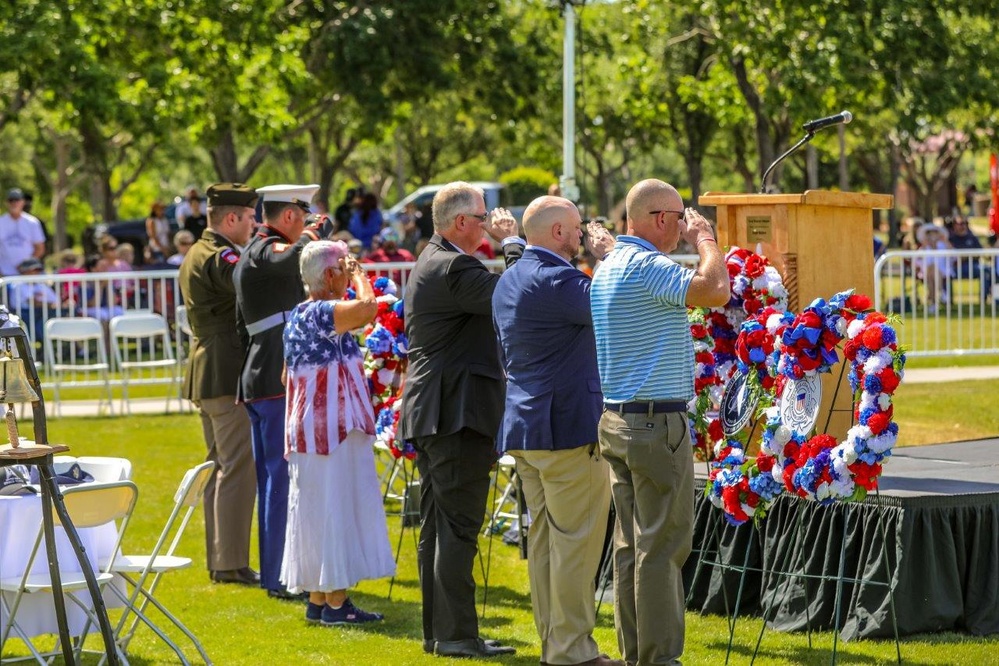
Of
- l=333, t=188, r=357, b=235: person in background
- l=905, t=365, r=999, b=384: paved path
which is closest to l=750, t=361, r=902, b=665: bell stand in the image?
l=905, t=365, r=999, b=384: paved path

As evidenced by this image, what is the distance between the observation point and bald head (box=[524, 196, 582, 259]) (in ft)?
20.6

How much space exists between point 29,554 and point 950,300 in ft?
39.3

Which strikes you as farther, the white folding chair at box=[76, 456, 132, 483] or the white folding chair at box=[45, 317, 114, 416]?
the white folding chair at box=[45, 317, 114, 416]

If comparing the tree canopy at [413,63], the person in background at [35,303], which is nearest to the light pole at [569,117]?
the tree canopy at [413,63]

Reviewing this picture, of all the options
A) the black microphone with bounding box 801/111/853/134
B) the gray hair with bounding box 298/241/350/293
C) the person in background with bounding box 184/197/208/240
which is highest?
the person in background with bounding box 184/197/208/240

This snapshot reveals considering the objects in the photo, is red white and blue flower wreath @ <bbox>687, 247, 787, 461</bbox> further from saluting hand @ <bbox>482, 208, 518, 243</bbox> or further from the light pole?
the light pole

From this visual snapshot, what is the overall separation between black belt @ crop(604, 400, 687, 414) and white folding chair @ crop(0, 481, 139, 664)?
205cm

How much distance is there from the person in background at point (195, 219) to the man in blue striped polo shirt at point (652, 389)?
1714cm

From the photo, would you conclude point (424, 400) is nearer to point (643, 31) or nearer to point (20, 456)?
point (20, 456)

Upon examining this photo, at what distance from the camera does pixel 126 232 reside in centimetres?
3003

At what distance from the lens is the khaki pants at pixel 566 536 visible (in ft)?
20.7

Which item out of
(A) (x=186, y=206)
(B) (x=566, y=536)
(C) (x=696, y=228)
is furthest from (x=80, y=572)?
(A) (x=186, y=206)

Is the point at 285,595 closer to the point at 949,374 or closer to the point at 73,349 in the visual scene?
the point at 73,349

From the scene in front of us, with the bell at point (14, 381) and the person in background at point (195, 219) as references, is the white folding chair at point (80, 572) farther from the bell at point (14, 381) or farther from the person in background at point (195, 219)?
the person in background at point (195, 219)
